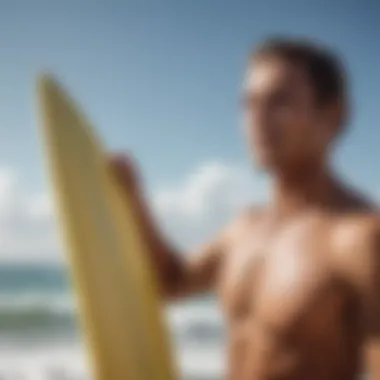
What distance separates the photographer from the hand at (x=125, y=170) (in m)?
1.03

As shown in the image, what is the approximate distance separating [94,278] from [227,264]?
6.5 inches

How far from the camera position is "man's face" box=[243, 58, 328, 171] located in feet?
3.17

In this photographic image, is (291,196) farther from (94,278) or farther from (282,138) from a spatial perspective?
(94,278)

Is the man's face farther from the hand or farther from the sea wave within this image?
the sea wave

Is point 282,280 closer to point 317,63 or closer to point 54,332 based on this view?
point 317,63

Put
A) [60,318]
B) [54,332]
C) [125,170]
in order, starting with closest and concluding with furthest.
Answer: [125,170] → [54,332] → [60,318]

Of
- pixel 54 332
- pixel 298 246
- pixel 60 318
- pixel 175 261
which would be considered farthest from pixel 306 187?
pixel 60 318

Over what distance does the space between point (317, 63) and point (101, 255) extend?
1.02ft

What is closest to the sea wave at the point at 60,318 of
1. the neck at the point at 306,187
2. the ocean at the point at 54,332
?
the ocean at the point at 54,332

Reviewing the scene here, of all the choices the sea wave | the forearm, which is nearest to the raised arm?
the forearm

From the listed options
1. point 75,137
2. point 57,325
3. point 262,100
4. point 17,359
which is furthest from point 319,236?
point 57,325

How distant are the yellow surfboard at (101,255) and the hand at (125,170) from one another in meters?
0.02

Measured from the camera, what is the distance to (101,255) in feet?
3.18

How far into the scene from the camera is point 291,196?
38.9 inches
